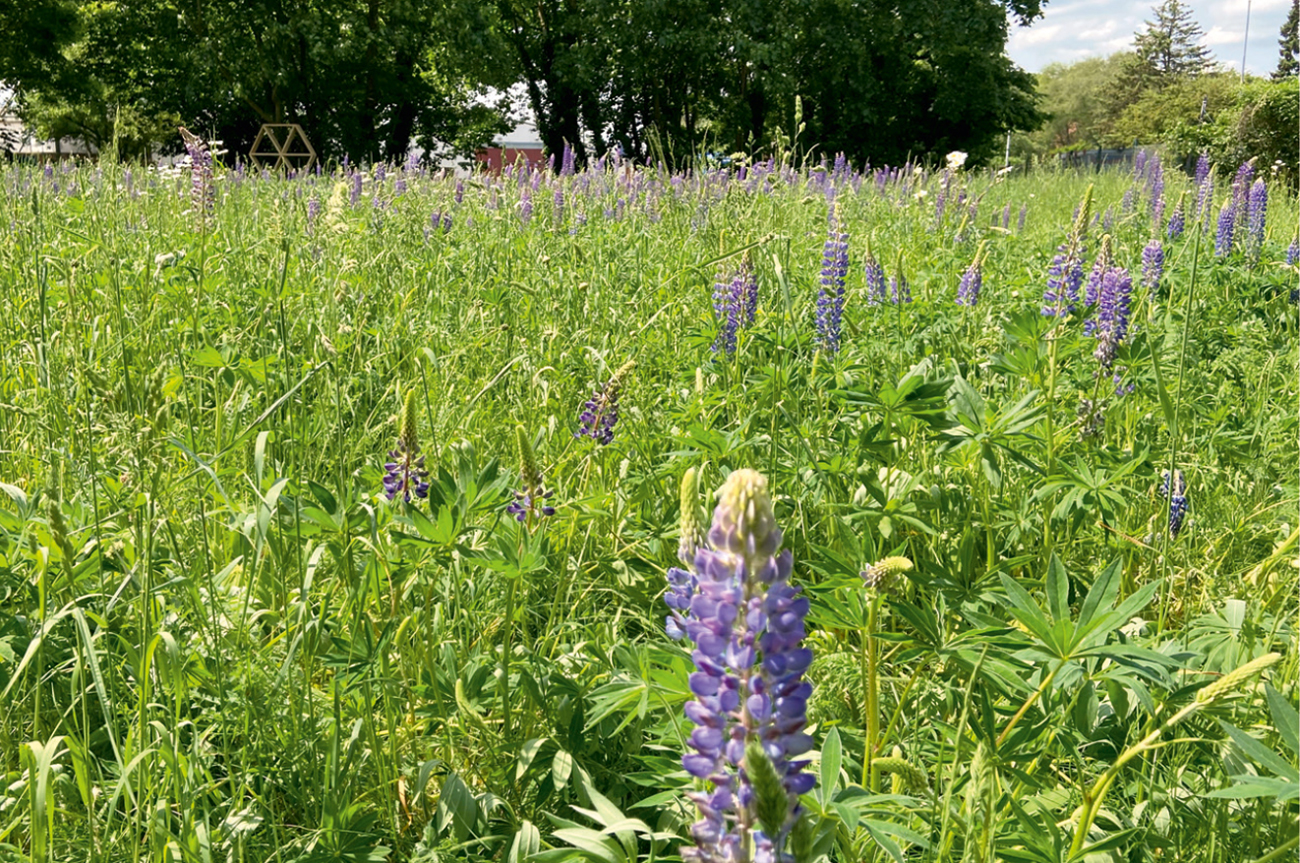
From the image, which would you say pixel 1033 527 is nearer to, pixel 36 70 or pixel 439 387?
pixel 439 387

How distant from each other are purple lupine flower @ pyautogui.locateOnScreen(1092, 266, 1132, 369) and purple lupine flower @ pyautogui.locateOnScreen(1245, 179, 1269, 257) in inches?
135

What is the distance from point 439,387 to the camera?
9.06 feet

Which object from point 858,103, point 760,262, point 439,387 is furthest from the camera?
point 858,103

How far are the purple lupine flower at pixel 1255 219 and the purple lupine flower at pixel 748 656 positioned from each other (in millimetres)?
5952

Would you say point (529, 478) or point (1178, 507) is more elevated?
point (529, 478)

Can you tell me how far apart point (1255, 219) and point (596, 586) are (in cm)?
551

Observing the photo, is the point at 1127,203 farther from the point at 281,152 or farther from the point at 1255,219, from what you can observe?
the point at 281,152

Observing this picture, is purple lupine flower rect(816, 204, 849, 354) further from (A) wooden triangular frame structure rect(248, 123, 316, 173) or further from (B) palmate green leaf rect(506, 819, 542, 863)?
(A) wooden triangular frame structure rect(248, 123, 316, 173)

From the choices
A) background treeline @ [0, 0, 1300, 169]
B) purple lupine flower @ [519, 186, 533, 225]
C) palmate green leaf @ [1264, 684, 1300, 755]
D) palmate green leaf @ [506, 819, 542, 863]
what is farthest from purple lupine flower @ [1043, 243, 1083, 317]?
background treeline @ [0, 0, 1300, 169]

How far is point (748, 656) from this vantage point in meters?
0.75

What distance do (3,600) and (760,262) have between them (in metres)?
2.78

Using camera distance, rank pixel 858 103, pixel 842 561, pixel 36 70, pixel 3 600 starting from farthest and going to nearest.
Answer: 1. pixel 858 103
2. pixel 36 70
3. pixel 3 600
4. pixel 842 561

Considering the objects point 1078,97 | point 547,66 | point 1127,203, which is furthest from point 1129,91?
point 1127,203

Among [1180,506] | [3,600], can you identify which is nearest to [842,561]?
[1180,506]
